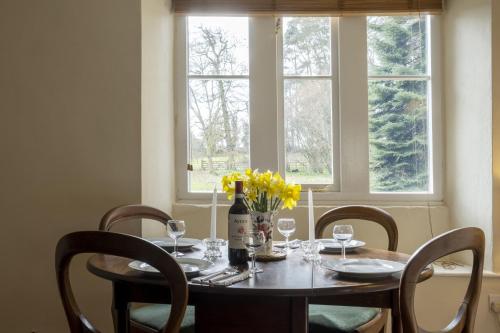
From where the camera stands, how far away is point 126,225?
2.18 m

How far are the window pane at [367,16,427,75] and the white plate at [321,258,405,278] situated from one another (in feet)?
5.25

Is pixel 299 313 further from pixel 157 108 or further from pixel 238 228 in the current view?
pixel 157 108

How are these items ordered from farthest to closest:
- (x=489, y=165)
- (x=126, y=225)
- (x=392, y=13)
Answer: (x=392, y=13) < (x=489, y=165) < (x=126, y=225)

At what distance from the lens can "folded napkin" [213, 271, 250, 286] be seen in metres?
1.22

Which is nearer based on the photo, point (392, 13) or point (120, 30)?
point (120, 30)

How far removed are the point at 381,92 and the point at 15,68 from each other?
2.04 m

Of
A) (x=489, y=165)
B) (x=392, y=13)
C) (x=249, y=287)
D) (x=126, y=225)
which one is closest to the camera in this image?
(x=249, y=287)

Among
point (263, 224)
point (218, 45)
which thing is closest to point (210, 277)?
point (263, 224)

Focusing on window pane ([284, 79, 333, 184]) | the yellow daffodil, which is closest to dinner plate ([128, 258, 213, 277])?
the yellow daffodil

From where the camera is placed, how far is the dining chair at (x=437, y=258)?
1.13m

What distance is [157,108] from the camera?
2434 millimetres

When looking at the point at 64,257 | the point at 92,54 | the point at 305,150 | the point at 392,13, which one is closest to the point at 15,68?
the point at 92,54

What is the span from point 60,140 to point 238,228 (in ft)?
4.02

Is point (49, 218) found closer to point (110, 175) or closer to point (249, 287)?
point (110, 175)
